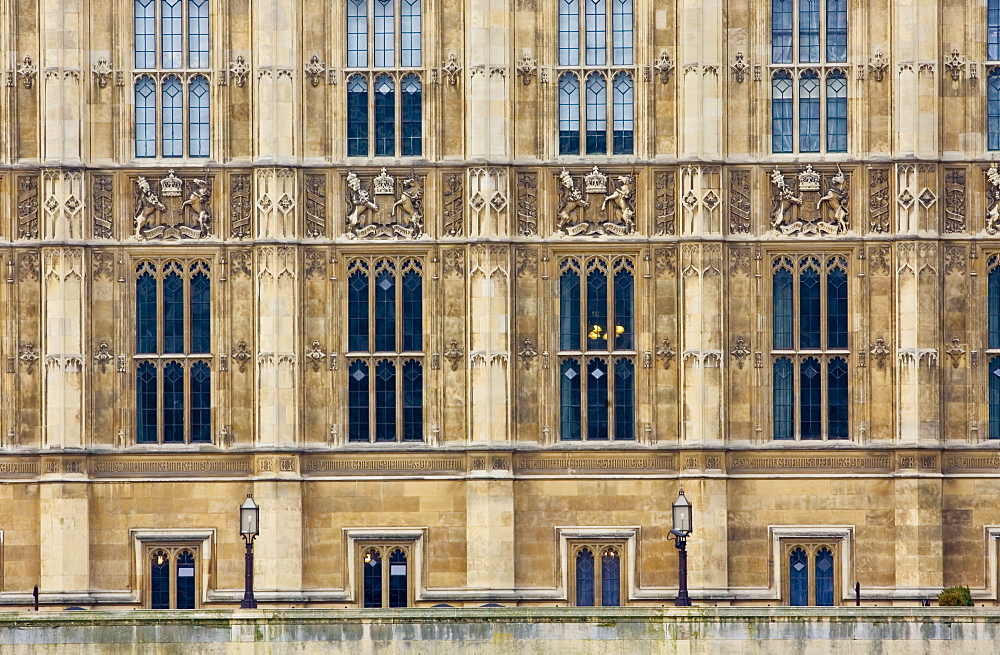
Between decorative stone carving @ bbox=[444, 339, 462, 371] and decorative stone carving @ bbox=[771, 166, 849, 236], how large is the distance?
8.15 m

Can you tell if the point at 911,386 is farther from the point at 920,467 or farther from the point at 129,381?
the point at 129,381

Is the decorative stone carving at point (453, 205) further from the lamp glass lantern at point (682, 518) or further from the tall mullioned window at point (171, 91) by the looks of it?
the lamp glass lantern at point (682, 518)

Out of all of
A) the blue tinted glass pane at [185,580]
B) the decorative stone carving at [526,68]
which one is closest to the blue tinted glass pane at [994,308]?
the decorative stone carving at [526,68]

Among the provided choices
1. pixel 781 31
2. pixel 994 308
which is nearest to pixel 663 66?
A: pixel 781 31

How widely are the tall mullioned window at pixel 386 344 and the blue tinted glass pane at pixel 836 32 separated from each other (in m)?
11.2

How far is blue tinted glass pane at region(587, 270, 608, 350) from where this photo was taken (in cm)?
5678

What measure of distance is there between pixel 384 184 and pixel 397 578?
31.1 feet

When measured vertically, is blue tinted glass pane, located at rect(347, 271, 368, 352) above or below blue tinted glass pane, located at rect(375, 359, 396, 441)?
above

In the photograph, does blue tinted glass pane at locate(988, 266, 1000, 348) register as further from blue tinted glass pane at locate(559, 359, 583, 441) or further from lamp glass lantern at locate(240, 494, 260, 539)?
lamp glass lantern at locate(240, 494, 260, 539)

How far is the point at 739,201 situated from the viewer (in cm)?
5666

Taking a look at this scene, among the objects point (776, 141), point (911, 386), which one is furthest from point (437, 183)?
point (911, 386)

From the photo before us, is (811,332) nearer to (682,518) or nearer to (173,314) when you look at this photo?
(682,518)

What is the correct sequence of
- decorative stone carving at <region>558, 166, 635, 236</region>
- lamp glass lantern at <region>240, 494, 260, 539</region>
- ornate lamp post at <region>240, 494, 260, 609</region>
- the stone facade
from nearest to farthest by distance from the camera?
ornate lamp post at <region>240, 494, 260, 609</region>
lamp glass lantern at <region>240, 494, 260, 539</region>
the stone facade
decorative stone carving at <region>558, 166, 635, 236</region>

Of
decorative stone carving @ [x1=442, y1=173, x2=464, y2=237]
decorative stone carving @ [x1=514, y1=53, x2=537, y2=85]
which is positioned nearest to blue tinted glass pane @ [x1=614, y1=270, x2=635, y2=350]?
decorative stone carving @ [x1=442, y1=173, x2=464, y2=237]
